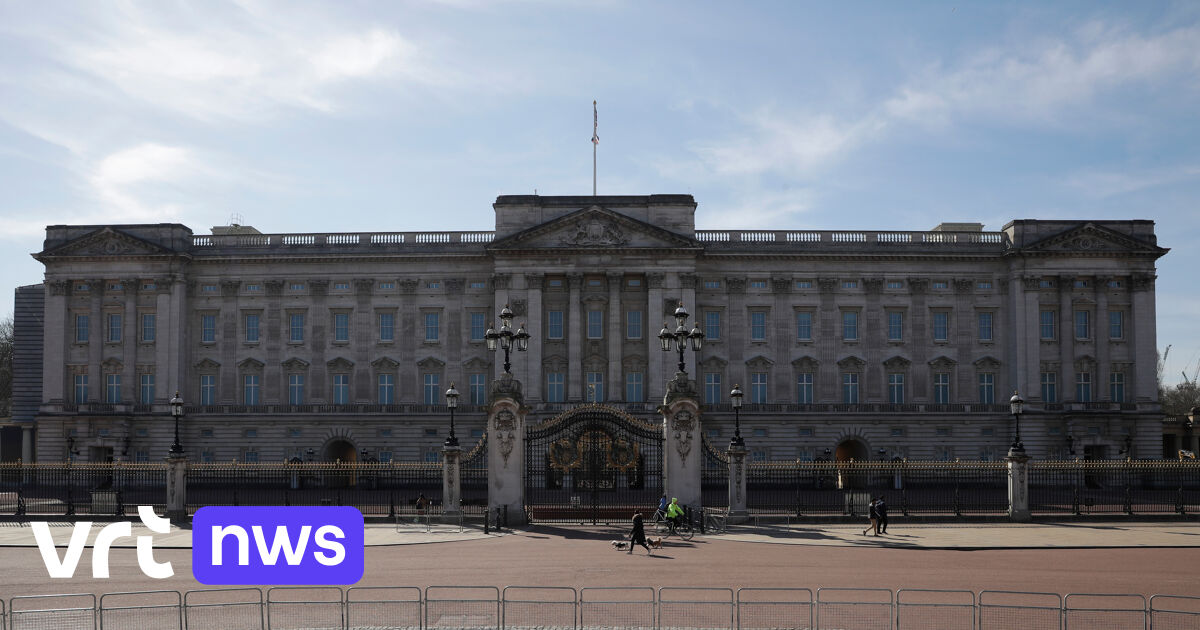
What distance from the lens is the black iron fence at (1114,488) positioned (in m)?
39.2

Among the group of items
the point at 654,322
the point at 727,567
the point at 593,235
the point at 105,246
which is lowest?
the point at 727,567

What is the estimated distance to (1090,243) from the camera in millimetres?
64250

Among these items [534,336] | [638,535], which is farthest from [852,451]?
[638,535]

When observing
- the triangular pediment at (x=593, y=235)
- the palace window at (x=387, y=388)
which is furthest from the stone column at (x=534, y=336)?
the palace window at (x=387, y=388)

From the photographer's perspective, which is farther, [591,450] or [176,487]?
[176,487]

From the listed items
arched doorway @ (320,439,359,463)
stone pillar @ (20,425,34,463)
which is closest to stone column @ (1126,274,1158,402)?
arched doorway @ (320,439,359,463)

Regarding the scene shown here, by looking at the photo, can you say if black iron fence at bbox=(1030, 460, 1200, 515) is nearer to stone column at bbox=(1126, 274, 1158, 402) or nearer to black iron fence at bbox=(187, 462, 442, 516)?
stone column at bbox=(1126, 274, 1158, 402)

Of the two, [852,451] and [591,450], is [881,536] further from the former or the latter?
[852,451]

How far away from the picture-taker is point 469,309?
65.6 meters

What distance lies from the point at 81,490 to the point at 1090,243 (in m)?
63.8

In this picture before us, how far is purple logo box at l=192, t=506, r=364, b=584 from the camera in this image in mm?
22359

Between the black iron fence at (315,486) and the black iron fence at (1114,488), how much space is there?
25.6 m

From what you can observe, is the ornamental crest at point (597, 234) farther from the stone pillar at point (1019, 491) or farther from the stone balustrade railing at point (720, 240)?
the stone pillar at point (1019, 491)

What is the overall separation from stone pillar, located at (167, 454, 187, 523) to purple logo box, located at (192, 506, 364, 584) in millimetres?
5308
